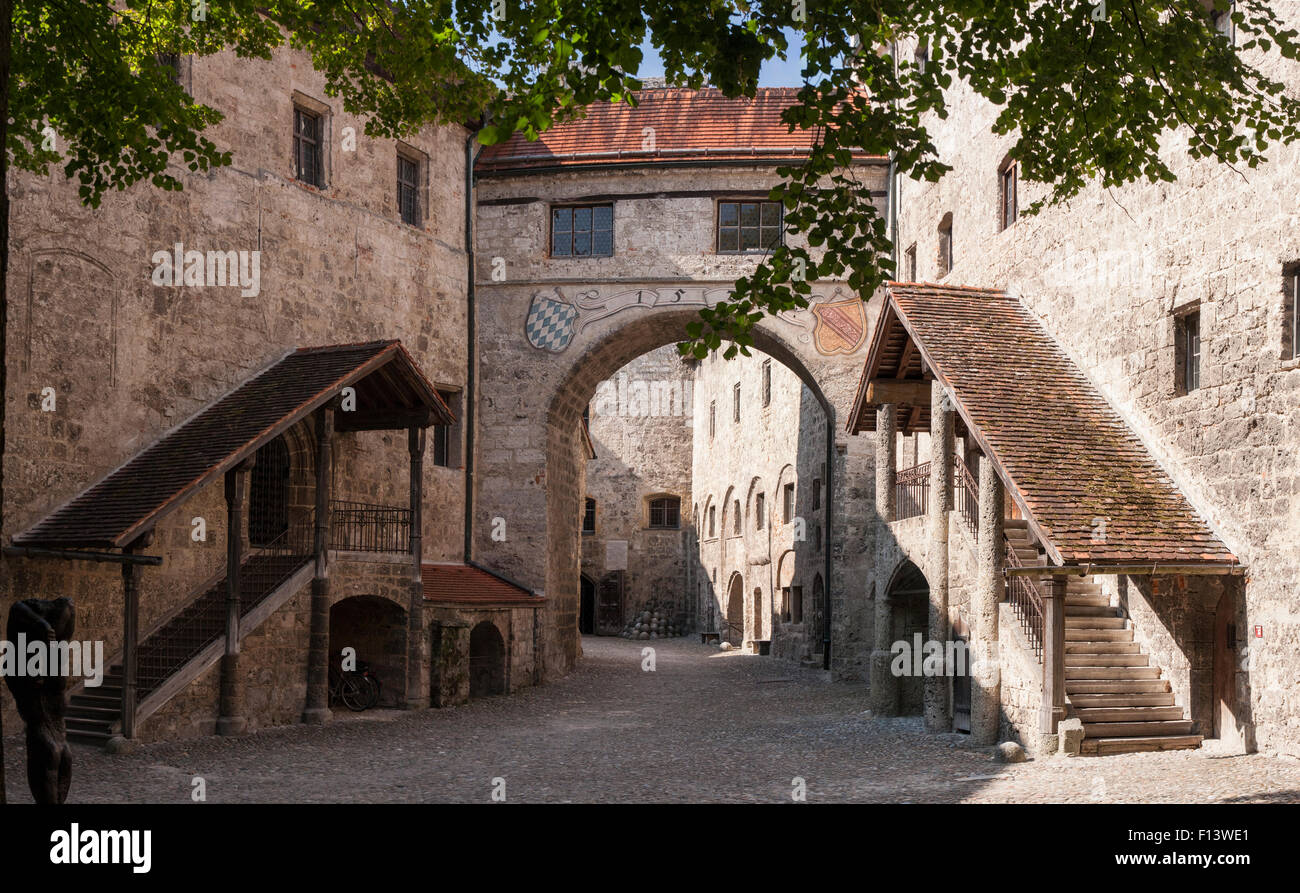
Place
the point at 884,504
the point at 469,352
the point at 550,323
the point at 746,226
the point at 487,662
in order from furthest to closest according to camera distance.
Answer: the point at 746,226
the point at 550,323
the point at 469,352
the point at 487,662
the point at 884,504

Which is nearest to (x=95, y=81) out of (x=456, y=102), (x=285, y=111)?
(x=456, y=102)

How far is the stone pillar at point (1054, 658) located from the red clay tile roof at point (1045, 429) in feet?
2.25

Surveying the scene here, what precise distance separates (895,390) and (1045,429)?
3.39 m

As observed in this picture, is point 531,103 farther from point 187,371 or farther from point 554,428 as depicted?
point 554,428

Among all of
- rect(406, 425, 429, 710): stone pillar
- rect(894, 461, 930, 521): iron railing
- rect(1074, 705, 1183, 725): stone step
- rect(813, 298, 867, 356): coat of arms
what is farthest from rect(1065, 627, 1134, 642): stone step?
rect(813, 298, 867, 356): coat of arms

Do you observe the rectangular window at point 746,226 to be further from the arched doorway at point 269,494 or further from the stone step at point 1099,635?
the stone step at point 1099,635

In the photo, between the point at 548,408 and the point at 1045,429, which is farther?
the point at 548,408

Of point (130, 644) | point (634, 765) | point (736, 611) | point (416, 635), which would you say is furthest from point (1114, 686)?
point (736, 611)

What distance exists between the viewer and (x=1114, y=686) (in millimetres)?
13609

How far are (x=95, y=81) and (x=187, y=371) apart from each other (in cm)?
802

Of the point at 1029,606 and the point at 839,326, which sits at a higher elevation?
the point at 839,326

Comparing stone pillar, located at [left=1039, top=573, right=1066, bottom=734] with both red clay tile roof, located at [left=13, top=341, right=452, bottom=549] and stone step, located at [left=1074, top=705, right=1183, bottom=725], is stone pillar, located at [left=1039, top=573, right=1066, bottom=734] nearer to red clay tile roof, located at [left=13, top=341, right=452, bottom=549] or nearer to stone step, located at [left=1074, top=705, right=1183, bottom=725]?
stone step, located at [left=1074, top=705, right=1183, bottom=725]

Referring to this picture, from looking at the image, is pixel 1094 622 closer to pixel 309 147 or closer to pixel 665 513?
pixel 309 147

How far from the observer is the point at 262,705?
15359mm
